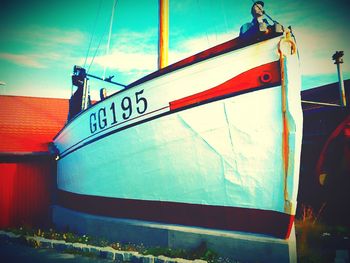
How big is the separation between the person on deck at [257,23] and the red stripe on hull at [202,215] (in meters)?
2.47

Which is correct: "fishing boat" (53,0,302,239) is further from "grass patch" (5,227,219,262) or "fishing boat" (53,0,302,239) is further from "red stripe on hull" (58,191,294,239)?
"grass patch" (5,227,219,262)

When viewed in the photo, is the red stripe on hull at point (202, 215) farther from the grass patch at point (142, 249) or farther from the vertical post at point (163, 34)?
the vertical post at point (163, 34)

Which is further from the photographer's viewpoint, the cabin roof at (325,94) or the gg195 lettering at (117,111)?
the cabin roof at (325,94)

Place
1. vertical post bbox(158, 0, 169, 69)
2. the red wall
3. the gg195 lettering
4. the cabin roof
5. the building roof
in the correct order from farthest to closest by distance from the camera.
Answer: the building roof
the red wall
the cabin roof
vertical post bbox(158, 0, 169, 69)
the gg195 lettering

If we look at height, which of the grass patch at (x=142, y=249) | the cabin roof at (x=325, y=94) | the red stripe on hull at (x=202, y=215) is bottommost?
the grass patch at (x=142, y=249)

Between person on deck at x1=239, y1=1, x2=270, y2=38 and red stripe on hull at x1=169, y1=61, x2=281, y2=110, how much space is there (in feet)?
1.56

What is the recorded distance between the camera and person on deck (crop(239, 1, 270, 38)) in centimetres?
352

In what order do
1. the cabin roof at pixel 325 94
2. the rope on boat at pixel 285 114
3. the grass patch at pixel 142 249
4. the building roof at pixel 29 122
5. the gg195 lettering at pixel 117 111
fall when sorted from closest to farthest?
the rope on boat at pixel 285 114
the grass patch at pixel 142 249
the gg195 lettering at pixel 117 111
the cabin roof at pixel 325 94
the building roof at pixel 29 122

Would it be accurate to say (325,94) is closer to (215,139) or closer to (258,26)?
(258,26)

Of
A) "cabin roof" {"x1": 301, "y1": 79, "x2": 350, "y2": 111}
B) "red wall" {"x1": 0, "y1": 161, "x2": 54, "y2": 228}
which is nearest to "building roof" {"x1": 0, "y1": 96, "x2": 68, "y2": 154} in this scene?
"red wall" {"x1": 0, "y1": 161, "x2": 54, "y2": 228}

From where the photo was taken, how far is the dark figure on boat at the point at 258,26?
3.50 meters

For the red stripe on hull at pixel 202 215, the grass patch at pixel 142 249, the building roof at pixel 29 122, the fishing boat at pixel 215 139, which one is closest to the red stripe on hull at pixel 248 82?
the fishing boat at pixel 215 139

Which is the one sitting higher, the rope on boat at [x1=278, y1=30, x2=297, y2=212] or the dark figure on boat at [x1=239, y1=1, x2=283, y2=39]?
the dark figure on boat at [x1=239, y1=1, x2=283, y2=39]

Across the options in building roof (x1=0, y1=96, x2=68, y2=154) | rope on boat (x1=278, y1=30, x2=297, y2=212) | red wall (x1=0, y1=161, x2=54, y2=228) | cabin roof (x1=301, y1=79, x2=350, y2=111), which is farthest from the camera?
building roof (x1=0, y1=96, x2=68, y2=154)
